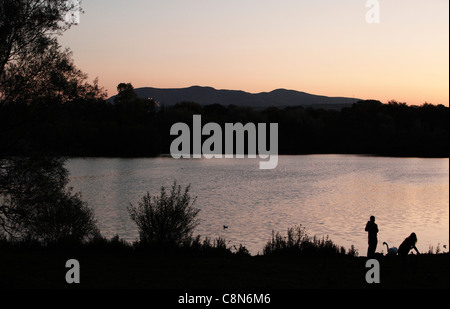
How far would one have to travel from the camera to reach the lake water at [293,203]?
3120 cm

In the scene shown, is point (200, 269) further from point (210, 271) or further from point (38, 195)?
point (38, 195)

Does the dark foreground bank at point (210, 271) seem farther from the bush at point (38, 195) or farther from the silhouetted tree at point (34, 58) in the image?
the silhouetted tree at point (34, 58)

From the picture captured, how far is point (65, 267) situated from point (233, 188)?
42.2 m

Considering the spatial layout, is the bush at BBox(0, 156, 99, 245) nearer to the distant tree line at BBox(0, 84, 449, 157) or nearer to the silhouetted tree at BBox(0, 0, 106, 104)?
the silhouetted tree at BBox(0, 0, 106, 104)

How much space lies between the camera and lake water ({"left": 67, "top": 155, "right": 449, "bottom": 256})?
31.2 meters

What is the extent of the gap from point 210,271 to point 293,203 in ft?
104

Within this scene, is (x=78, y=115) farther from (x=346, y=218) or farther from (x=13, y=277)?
(x=346, y=218)

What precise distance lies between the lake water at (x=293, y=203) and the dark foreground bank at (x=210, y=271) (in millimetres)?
7462

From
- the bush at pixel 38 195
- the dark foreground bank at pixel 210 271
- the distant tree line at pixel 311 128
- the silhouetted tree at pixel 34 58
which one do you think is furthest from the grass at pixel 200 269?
the distant tree line at pixel 311 128

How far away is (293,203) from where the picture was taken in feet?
153

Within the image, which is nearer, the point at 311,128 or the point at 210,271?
the point at 210,271

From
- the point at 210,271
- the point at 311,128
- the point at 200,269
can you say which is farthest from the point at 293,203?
the point at 311,128

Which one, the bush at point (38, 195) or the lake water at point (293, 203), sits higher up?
the bush at point (38, 195)
